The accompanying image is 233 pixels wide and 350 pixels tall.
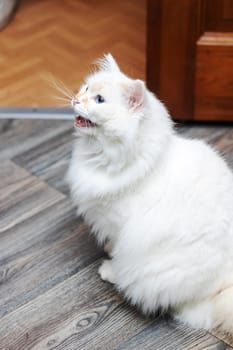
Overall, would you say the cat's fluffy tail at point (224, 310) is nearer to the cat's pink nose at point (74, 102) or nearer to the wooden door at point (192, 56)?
the cat's pink nose at point (74, 102)

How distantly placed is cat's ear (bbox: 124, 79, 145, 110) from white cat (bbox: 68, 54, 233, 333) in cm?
4

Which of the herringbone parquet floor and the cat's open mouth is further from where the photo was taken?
the herringbone parquet floor

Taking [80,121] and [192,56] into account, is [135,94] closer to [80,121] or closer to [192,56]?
[80,121]

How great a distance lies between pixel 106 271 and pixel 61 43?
1301 mm

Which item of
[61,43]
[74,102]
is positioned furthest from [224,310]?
[61,43]

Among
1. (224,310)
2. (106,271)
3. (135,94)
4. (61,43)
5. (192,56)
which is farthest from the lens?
(61,43)

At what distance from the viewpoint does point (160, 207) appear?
1.25 meters

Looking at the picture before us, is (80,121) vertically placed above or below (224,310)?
above

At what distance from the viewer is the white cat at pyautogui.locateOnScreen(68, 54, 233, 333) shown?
4.00ft

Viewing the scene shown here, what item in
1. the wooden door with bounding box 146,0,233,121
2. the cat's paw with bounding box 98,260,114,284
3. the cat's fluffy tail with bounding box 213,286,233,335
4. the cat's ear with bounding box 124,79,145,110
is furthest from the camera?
the wooden door with bounding box 146,0,233,121

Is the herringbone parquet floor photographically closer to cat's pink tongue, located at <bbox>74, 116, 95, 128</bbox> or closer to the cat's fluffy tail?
cat's pink tongue, located at <bbox>74, 116, 95, 128</bbox>

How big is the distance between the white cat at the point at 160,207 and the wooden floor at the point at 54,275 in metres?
0.08

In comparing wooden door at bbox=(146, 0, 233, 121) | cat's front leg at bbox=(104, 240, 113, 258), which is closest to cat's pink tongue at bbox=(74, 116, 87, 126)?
cat's front leg at bbox=(104, 240, 113, 258)

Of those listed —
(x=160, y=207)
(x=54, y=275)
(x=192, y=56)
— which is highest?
(x=192, y=56)
